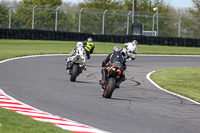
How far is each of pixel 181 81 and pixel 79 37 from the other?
1842cm

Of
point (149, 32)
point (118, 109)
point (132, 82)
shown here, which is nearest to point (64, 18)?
point (149, 32)

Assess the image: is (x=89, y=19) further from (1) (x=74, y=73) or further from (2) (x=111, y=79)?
(2) (x=111, y=79)

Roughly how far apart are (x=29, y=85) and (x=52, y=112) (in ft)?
14.0

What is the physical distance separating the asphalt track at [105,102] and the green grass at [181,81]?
0.64 m

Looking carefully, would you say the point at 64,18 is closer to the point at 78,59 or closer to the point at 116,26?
the point at 116,26

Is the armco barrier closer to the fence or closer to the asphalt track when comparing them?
the fence

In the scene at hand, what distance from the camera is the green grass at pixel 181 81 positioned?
13.3 m

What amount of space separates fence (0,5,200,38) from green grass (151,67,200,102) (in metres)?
18.7

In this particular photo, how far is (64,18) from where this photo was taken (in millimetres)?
39250

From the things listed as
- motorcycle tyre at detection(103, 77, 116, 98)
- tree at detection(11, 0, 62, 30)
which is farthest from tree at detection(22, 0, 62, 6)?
motorcycle tyre at detection(103, 77, 116, 98)

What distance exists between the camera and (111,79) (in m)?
10.7

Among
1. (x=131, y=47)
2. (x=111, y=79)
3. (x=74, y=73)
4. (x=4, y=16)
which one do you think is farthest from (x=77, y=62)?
(x=4, y=16)

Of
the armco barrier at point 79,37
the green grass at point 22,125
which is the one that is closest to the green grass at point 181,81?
the green grass at point 22,125

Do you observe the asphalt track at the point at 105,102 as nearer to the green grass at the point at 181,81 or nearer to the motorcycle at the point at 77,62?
the motorcycle at the point at 77,62
